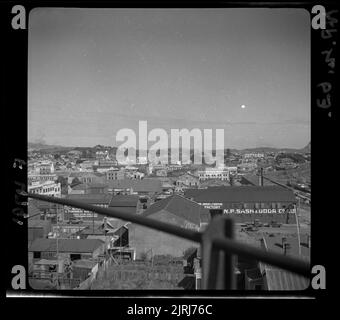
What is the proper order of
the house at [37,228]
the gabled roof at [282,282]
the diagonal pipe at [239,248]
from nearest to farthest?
the diagonal pipe at [239,248], the gabled roof at [282,282], the house at [37,228]

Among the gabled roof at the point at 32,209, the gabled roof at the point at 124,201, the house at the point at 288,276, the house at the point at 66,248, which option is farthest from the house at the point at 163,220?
the gabled roof at the point at 32,209

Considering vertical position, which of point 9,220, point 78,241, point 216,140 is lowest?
point 78,241

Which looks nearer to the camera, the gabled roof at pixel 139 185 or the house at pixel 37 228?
the house at pixel 37 228

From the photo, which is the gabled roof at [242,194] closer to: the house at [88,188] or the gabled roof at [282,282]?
the gabled roof at [282,282]

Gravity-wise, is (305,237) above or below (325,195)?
below

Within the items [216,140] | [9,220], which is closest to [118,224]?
[9,220]

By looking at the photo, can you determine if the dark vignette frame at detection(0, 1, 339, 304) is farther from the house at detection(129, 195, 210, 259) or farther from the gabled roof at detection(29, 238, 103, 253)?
the house at detection(129, 195, 210, 259)
